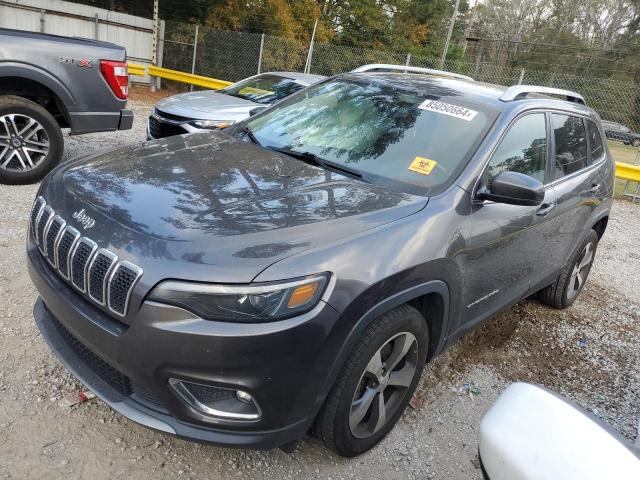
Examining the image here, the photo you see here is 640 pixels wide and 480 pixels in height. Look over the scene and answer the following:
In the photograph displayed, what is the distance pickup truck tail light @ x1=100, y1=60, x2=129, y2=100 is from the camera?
550cm

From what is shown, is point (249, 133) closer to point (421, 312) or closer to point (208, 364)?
point (421, 312)

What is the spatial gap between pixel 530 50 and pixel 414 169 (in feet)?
71.4

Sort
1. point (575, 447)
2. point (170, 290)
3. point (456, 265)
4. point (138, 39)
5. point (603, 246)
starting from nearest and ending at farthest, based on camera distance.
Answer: point (575, 447), point (170, 290), point (456, 265), point (603, 246), point (138, 39)

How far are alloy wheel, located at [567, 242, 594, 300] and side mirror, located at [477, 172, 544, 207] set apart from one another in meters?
2.12

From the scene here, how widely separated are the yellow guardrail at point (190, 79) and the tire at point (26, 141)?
28.2 ft

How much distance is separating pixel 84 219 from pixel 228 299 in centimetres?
78

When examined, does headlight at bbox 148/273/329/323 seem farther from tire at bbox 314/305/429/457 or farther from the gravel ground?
the gravel ground

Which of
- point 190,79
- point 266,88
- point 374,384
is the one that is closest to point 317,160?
point 374,384

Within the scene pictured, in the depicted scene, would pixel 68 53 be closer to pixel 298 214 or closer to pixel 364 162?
pixel 364 162

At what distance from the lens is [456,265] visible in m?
2.61

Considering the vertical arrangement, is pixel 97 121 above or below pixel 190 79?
above

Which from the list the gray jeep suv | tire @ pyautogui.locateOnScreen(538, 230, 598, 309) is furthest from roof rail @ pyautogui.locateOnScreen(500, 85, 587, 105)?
tire @ pyautogui.locateOnScreen(538, 230, 598, 309)

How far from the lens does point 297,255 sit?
6.58ft

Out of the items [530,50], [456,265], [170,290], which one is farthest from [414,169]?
[530,50]
